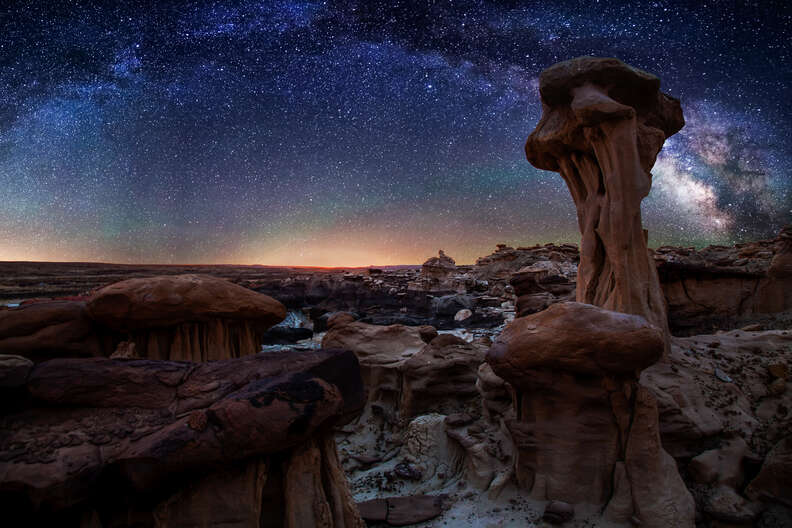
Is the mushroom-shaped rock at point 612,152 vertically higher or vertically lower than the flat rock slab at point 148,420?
higher

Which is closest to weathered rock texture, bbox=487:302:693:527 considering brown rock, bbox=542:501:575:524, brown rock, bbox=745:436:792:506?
brown rock, bbox=542:501:575:524

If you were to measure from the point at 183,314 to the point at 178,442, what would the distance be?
12.3 feet

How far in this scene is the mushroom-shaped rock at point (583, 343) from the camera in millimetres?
4887

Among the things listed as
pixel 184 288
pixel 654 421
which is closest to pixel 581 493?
pixel 654 421

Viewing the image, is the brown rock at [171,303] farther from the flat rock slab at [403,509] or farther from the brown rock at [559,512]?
the brown rock at [559,512]

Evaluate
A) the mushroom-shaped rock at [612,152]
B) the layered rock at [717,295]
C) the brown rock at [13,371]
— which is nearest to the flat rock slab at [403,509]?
the brown rock at [13,371]

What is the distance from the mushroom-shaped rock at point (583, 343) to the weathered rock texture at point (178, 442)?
2.86 metres

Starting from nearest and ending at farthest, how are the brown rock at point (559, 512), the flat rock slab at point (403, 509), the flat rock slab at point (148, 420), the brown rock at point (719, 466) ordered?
the flat rock slab at point (148, 420) < the brown rock at point (559, 512) < the brown rock at point (719, 466) < the flat rock slab at point (403, 509)

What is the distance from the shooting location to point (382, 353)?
11531mm

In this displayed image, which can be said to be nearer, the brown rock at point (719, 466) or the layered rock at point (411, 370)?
the brown rock at point (719, 466)

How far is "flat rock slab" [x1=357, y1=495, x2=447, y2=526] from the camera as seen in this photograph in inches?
242

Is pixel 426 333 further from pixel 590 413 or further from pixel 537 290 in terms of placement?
pixel 590 413

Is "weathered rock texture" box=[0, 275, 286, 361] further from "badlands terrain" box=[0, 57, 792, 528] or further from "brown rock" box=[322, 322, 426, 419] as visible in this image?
"brown rock" box=[322, 322, 426, 419]

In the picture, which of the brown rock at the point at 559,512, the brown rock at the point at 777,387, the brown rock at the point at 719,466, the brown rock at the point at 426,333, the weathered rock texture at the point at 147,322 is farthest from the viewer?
the brown rock at the point at 426,333
